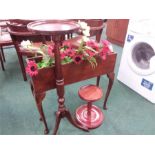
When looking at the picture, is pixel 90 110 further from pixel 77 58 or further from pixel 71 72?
pixel 77 58

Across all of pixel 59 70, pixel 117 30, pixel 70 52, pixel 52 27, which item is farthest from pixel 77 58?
pixel 117 30

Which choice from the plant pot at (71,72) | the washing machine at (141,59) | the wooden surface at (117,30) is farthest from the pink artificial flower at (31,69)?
the wooden surface at (117,30)

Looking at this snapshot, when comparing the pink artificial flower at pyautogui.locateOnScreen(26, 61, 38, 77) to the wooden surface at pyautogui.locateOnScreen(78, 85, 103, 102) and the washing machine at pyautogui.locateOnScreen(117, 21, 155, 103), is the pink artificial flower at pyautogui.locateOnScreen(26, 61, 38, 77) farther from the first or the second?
the washing machine at pyautogui.locateOnScreen(117, 21, 155, 103)

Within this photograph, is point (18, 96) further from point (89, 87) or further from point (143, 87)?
point (143, 87)

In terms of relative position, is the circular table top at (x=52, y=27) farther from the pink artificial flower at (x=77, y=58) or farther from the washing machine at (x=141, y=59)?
the washing machine at (x=141, y=59)

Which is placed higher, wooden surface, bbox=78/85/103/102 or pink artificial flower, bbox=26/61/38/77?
pink artificial flower, bbox=26/61/38/77

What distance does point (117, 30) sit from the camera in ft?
10.6

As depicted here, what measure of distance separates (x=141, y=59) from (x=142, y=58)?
16mm

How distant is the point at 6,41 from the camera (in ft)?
6.91

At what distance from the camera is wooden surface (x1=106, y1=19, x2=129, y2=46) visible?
3.04 meters

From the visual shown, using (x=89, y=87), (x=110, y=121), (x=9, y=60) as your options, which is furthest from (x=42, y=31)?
(x=9, y=60)

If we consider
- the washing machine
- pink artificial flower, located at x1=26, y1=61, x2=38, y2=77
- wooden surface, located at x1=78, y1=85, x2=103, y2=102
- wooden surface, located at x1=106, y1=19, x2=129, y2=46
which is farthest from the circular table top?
wooden surface, located at x1=106, y1=19, x2=129, y2=46

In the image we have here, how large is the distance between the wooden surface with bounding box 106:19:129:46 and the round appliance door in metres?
1.31
